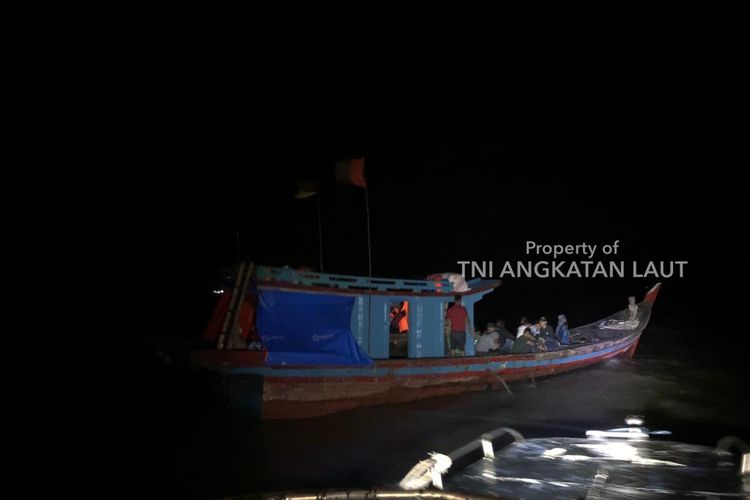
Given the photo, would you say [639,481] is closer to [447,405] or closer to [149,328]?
[447,405]

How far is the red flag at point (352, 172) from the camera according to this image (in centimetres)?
1182

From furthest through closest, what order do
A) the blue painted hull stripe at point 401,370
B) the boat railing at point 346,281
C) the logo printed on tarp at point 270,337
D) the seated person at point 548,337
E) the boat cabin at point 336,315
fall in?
the seated person at point 548,337, the boat railing at point 346,281, the boat cabin at point 336,315, the logo printed on tarp at point 270,337, the blue painted hull stripe at point 401,370

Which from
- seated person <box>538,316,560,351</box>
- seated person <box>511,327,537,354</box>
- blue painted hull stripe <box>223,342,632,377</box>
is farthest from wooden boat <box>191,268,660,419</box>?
seated person <box>538,316,560,351</box>

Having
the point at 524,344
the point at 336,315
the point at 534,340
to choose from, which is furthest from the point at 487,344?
the point at 336,315

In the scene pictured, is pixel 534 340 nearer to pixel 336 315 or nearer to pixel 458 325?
pixel 458 325

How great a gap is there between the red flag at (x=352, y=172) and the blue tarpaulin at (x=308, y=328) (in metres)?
2.26

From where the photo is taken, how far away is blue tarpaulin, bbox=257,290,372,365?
10.4 metres

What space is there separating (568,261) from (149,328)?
4653cm

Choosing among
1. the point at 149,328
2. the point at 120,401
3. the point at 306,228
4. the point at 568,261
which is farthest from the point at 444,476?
the point at 306,228

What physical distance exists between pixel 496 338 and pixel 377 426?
5541 millimetres

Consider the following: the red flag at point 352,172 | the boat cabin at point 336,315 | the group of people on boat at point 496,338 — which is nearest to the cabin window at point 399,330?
the boat cabin at point 336,315

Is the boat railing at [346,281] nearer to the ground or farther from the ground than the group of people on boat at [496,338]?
farther from the ground

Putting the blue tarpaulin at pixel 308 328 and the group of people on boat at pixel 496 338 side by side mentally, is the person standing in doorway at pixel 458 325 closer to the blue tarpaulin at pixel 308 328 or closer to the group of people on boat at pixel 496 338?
the group of people on boat at pixel 496 338

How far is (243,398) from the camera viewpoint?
32.4ft
